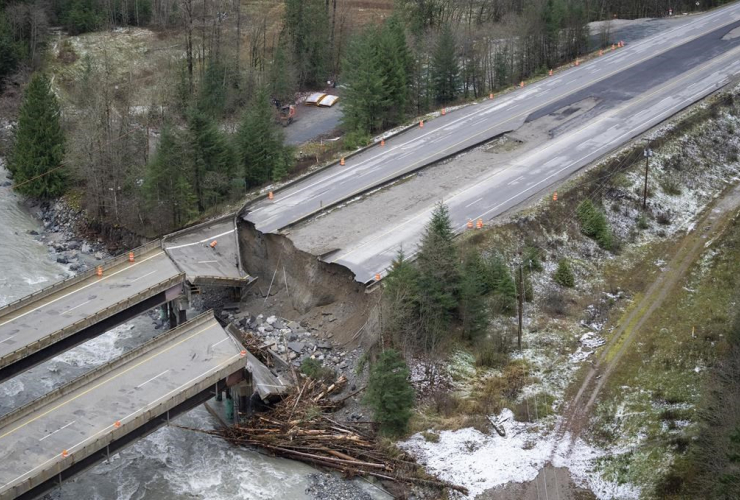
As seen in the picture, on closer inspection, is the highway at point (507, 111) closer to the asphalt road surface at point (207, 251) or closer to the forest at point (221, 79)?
the asphalt road surface at point (207, 251)

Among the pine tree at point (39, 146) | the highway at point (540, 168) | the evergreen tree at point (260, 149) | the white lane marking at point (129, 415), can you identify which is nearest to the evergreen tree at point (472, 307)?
the highway at point (540, 168)

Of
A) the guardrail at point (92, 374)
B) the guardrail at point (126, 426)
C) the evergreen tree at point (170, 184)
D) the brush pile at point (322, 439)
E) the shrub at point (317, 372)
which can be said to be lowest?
the brush pile at point (322, 439)

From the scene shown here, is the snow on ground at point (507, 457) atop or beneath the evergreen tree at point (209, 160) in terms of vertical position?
beneath

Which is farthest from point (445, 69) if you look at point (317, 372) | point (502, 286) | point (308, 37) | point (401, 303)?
point (317, 372)

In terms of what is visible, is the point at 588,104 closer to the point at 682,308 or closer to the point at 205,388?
the point at 682,308

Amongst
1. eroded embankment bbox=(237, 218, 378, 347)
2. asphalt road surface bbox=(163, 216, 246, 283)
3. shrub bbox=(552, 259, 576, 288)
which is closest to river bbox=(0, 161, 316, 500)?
asphalt road surface bbox=(163, 216, 246, 283)

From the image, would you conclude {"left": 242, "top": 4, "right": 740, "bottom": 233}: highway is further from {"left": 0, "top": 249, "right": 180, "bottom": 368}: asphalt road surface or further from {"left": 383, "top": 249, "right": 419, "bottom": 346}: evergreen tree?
{"left": 383, "top": 249, "right": 419, "bottom": 346}: evergreen tree
